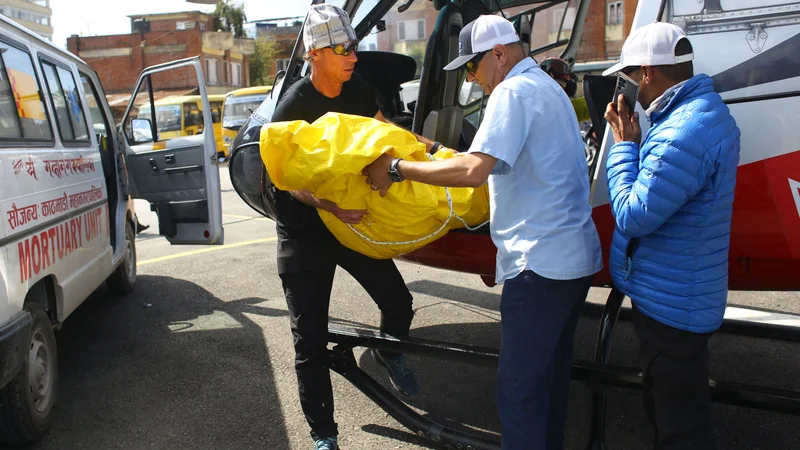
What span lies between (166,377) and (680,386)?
3105mm

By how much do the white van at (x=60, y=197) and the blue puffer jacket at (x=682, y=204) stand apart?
2668 millimetres

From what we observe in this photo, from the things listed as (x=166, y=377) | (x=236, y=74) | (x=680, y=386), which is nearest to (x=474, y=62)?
(x=680, y=386)

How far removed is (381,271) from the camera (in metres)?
3.39

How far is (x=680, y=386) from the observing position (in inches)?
91.8

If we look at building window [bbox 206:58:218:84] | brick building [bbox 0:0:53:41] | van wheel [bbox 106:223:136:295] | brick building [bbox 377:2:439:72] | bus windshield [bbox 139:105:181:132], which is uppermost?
brick building [bbox 0:0:53:41]

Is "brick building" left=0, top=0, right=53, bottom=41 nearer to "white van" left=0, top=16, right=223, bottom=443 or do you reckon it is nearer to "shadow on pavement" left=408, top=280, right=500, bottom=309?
"white van" left=0, top=16, right=223, bottom=443

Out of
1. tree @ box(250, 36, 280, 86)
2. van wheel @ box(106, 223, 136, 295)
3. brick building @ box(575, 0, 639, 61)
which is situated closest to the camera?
brick building @ box(575, 0, 639, 61)

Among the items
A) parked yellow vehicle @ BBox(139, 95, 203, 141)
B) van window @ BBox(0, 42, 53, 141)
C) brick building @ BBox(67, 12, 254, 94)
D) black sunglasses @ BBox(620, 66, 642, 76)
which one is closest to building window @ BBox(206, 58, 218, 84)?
brick building @ BBox(67, 12, 254, 94)

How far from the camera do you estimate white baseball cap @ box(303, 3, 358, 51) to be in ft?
9.75

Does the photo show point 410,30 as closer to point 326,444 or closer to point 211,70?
point 326,444

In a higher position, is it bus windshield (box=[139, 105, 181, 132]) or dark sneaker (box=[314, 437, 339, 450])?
bus windshield (box=[139, 105, 181, 132])

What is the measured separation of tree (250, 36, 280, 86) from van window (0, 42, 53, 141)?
150 ft

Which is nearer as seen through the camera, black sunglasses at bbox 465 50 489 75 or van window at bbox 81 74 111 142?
black sunglasses at bbox 465 50 489 75

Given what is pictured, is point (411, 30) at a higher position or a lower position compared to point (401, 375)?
higher
